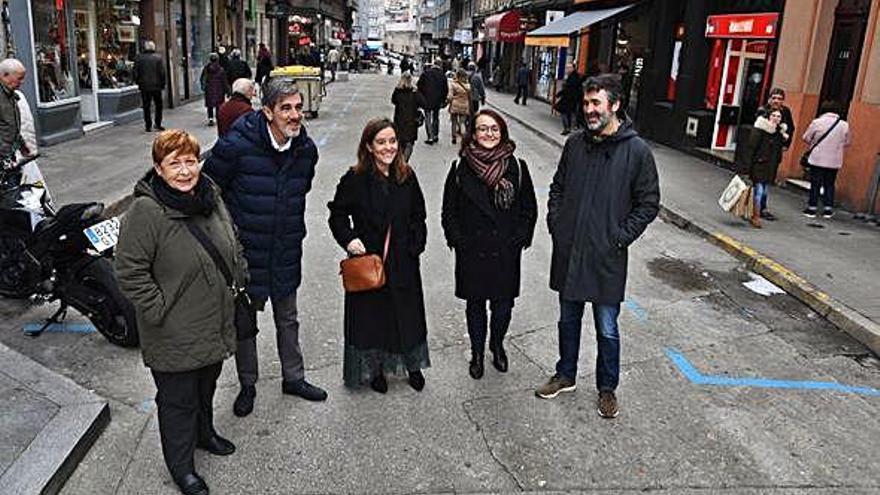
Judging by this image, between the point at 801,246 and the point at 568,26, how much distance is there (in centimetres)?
1421

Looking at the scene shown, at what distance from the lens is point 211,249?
3.41 m

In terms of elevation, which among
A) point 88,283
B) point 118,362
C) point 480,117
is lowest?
point 118,362

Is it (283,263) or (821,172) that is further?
(821,172)

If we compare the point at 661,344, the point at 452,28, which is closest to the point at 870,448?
the point at 661,344

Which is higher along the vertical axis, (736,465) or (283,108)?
(283,108)

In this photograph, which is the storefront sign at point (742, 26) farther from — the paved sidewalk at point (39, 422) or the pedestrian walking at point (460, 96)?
the paved sidewalk at point (39, 422)

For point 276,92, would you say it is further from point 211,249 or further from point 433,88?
point 433,88

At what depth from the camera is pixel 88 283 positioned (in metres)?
5.33

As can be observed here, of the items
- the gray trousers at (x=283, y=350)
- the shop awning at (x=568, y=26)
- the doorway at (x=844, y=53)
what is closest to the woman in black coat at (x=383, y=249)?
the gray trousers at (x=283, y=350)

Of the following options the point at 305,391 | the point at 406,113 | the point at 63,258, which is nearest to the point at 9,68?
the point at 63,258

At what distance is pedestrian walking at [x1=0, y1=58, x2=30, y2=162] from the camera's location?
7.45 meters

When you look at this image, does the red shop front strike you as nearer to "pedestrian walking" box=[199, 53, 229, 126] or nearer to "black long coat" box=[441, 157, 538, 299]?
"black long coat" box=[441, 157, 538, 299]

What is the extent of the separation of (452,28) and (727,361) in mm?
72431

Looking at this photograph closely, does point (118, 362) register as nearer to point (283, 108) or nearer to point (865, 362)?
point (283, 108)
